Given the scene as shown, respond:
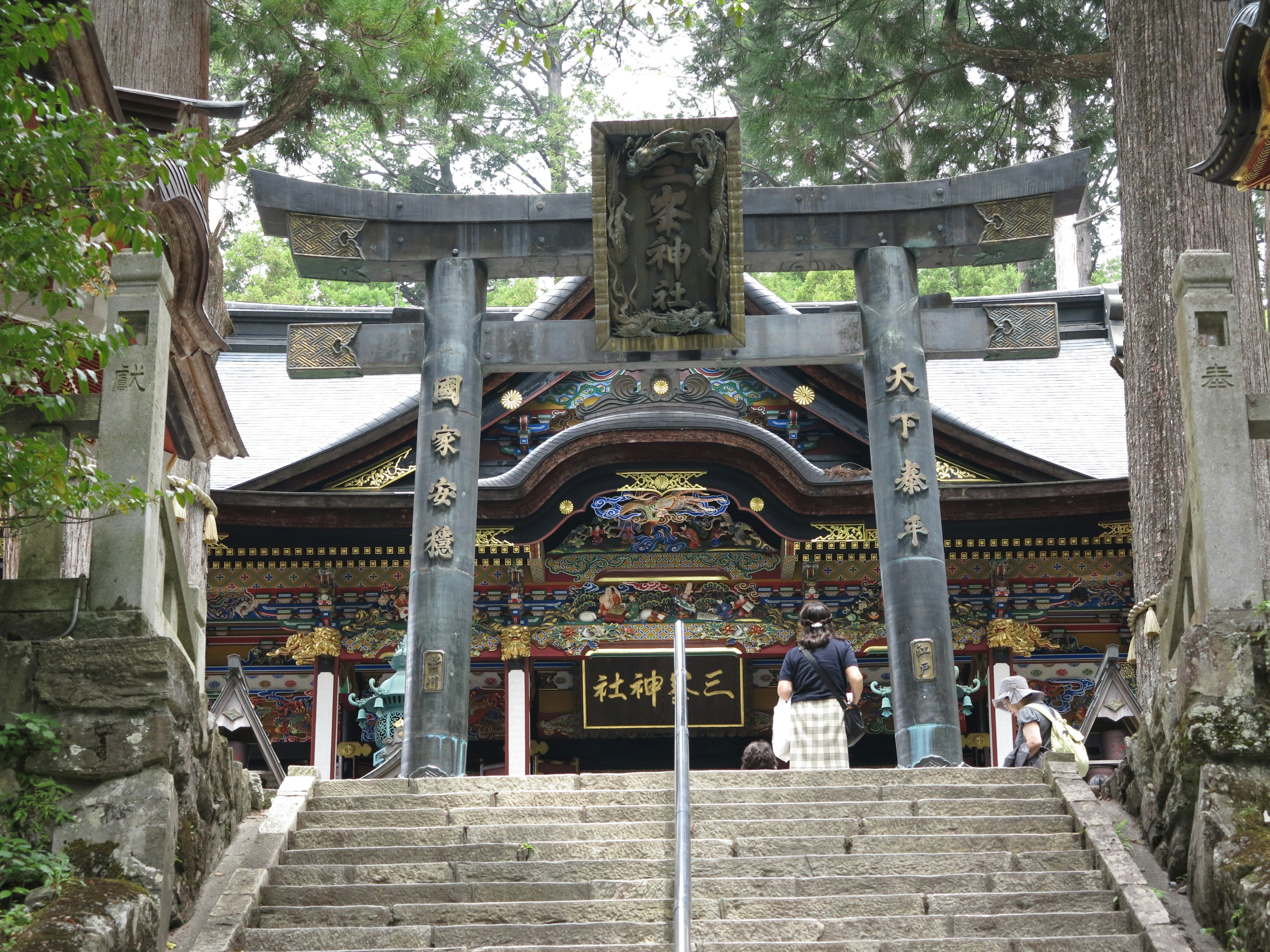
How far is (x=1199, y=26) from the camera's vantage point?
11453 mm

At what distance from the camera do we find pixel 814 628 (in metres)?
9.06

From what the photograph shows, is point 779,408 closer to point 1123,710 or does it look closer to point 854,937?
point 1123,710

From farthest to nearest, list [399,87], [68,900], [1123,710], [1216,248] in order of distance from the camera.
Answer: [399,87] → [1123,710] → [1216,248] → [68,900]

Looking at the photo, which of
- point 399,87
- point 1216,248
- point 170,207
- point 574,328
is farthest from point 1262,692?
point 399,87

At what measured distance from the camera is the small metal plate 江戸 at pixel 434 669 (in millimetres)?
10141

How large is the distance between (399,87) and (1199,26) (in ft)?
22.8

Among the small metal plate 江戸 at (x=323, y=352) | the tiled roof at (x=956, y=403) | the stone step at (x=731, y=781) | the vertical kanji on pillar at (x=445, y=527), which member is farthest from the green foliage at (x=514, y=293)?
the stone step at (x=731, y=781)

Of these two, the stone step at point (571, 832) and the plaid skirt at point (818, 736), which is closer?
the stone step at point (571, 832)

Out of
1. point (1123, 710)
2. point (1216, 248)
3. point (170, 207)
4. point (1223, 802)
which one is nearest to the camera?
point (1223, 802)

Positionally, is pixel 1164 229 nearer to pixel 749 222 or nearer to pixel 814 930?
pixel 749 222

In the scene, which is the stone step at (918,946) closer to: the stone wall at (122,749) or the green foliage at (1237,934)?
the green foliage at (1237,934)

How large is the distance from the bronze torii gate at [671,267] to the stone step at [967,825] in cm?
322

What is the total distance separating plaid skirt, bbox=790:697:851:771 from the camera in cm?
898

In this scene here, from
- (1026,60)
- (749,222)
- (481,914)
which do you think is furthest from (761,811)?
(1026,60)
